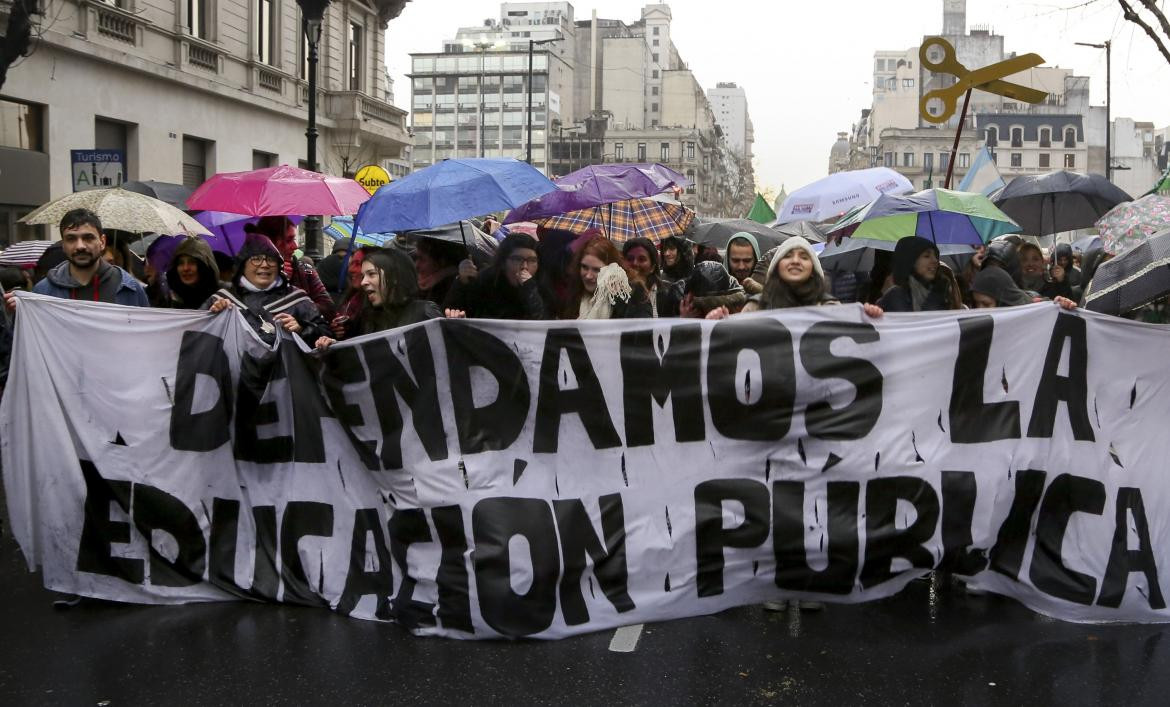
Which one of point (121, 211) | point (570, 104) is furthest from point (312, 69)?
point (570, 104)

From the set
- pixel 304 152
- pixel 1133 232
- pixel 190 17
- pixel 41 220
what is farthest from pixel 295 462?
pixel 304 152

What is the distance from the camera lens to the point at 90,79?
2186 centimetres

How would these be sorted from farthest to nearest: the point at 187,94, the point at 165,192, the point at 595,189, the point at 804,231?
1. the point at 187,94
2. the point at 804,231
3. the point at 165,192
4. the point at 595,189

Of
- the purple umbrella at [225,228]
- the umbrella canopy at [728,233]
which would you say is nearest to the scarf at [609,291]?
the purple umbrella at [225,228]

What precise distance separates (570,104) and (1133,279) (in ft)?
477

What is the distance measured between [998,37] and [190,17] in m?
116

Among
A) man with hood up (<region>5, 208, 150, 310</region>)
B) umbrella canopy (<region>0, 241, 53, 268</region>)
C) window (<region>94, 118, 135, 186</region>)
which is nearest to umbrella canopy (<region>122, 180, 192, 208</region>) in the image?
umbrella canopy (<region>0, 241, 53, 268</region>)

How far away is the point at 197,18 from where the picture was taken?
25969mm

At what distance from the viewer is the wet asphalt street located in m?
4.71

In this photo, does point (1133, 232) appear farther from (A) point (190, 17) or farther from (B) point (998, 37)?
(B) point (998, 37)

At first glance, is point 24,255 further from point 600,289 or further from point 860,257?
point 860,257

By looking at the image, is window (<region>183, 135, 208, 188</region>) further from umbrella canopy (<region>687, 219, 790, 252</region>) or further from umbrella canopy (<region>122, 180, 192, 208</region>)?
umbrella canopy (<region>687, 219, 790, 252</region>)

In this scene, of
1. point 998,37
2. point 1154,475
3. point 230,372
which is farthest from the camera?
point 998,37

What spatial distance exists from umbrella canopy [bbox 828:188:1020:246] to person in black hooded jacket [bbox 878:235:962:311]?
1.65m
